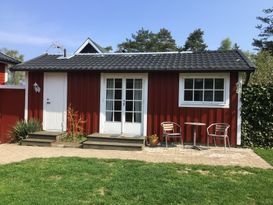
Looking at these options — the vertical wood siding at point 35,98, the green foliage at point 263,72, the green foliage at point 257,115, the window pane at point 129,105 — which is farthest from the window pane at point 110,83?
the green foliage at point 263,72

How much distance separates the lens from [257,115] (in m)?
10.2

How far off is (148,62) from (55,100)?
3491 millimetres

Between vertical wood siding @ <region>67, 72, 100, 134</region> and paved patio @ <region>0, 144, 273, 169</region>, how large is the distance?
1.87 metres

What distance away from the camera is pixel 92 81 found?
11516mm

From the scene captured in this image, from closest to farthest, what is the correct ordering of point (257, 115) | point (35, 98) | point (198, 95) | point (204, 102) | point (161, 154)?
point (161, 154)
point (257, 115)
point (204, 102)
point (198, 95)
point (35, 98)

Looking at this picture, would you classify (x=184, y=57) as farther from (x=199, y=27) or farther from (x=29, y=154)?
(x=199, y=27)

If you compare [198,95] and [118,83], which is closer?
[198,95]

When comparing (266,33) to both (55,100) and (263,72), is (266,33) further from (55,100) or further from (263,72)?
(55,100)

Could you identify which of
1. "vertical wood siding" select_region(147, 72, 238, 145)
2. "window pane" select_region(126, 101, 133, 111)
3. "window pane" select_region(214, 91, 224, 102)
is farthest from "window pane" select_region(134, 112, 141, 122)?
"window pane" select_region(214, 91, 224, 102)

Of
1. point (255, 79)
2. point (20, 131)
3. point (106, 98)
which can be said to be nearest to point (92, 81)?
point (106, 98)

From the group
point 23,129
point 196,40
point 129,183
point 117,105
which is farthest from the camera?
point 196,40

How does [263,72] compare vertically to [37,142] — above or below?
above

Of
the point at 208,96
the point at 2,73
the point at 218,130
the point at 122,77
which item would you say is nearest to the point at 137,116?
the point at 122,77

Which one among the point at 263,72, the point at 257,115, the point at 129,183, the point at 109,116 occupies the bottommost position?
the point at 129,183
